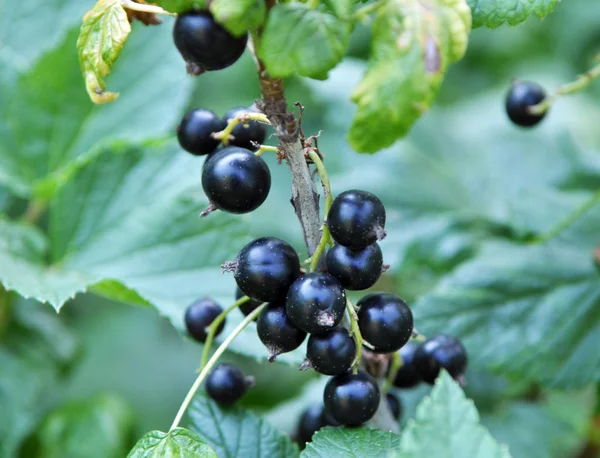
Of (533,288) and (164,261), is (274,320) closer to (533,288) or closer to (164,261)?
(164,261)

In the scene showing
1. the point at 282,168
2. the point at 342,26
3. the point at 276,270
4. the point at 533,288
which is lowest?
the point at 282,168

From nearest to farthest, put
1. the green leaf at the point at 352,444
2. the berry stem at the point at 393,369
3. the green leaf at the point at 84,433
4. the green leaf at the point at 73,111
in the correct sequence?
the green leaf at the point at 352,444 < the berry stem at the point at 393,369 < the green leaf at the point at 73,111 < the green leaf at the point at 84,433

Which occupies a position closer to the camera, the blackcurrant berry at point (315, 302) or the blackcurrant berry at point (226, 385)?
the blackcurrant berry at point (315, 302)

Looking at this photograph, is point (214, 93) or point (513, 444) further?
point (214, 93)

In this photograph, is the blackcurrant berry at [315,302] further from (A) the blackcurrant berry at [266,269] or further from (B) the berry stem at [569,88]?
(B) the berry stem at [569,88]

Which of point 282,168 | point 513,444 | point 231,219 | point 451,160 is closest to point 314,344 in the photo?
point 231,219

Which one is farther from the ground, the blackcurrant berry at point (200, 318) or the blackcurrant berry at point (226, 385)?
the blackcurrant berry at point (200, 318)

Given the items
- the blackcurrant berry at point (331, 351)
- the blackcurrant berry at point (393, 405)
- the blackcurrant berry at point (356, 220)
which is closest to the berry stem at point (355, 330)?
the blackcurrant berry at point (331, 351)

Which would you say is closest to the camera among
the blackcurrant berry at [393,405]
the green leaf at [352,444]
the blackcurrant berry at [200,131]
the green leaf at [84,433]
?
the green leaf at [352,444]
